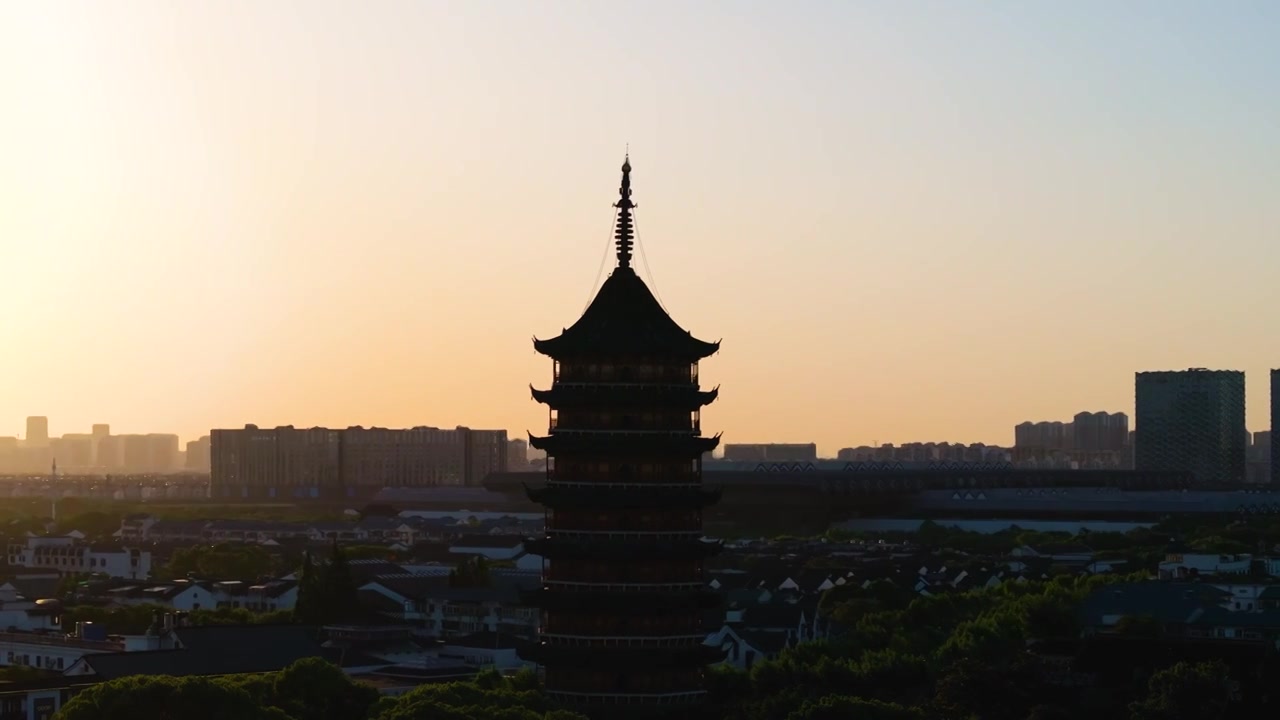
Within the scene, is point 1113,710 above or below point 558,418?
below

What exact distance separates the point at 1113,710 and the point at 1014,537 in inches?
4627

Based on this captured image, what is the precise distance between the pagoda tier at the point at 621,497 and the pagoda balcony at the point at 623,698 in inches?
197

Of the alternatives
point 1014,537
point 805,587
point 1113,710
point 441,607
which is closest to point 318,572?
point 441,607

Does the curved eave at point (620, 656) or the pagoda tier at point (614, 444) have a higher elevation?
the pagoda tier at point (614, 444)

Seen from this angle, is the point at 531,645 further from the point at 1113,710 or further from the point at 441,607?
the point at 441,607

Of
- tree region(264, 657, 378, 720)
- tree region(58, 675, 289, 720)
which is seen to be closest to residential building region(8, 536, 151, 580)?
tree region(264, 657, 378, 720)

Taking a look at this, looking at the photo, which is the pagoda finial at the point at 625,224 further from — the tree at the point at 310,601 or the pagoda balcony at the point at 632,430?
the tree at the point at 310,601

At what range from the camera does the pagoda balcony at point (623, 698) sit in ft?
216

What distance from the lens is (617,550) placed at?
6575cm

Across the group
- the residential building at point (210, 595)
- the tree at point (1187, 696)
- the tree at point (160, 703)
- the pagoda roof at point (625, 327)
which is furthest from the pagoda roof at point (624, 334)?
the residential building at point (210, 595)

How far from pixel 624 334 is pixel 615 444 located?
3097 mm

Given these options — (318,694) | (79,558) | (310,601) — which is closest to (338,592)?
(310,601)

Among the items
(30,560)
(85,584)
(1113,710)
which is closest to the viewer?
(1113,710)

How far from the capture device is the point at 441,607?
5094 inches
